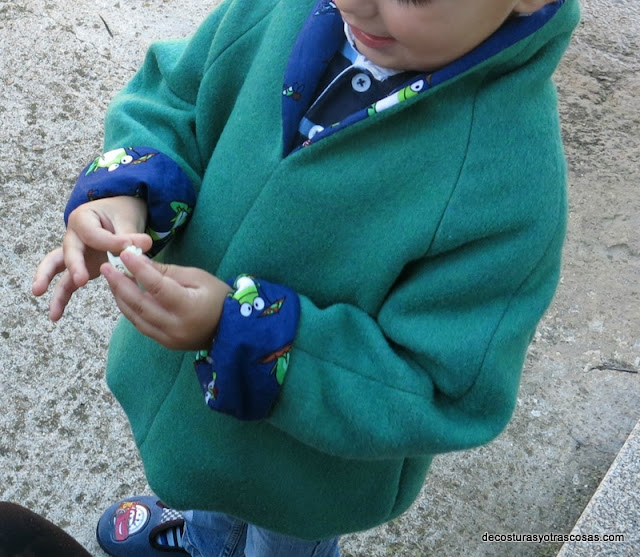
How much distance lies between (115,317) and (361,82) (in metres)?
1.61

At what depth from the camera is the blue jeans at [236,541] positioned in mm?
1693

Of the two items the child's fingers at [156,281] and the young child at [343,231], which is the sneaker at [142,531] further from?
the child's fingers at [156,281]

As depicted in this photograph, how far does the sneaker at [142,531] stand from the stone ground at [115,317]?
7 centimetres

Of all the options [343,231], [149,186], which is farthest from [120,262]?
[343,231]

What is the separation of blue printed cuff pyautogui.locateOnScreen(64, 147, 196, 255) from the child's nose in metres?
0.42

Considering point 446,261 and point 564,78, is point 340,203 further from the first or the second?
point 564,78

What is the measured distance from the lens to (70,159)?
294cm

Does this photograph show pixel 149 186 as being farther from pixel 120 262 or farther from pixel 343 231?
pixel 343 231

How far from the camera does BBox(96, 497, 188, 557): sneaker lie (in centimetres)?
214

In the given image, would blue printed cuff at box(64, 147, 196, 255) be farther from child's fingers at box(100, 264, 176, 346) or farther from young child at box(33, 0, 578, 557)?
child's fingers at box(100, 264, 176, 346)

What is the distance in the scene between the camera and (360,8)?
1048 millimetres

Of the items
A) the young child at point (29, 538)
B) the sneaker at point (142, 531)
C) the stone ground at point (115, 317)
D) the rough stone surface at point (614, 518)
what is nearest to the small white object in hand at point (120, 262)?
the young child at point (29, 538)

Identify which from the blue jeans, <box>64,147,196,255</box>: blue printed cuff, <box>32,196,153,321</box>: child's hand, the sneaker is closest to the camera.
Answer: <box>32,196,153,321</box>: child's hand

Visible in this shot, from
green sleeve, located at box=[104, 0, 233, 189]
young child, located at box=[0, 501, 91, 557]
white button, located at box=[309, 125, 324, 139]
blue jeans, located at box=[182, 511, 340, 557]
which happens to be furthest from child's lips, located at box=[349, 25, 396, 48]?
young child, located at box=[0, 501, 91, 557]
